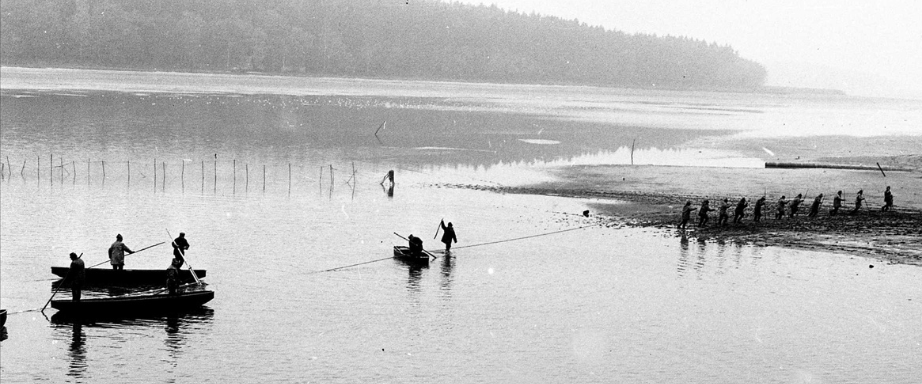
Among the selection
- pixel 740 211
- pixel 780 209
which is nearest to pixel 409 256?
pixel 740 211

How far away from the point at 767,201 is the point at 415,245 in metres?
A: 25.5

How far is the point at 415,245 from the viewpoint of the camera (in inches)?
1500

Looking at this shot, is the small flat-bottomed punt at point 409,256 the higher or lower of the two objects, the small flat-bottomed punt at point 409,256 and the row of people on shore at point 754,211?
the lower

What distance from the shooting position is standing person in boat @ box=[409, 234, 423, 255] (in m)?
38.0

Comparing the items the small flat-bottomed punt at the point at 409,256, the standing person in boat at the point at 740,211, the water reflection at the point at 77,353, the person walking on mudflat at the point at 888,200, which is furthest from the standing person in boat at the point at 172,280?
the person walking on mudflat at the point at 888,200

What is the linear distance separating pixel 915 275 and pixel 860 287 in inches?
125

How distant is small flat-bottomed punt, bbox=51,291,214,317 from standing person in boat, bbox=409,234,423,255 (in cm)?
937

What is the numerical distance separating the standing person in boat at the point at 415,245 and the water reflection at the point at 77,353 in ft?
43.3

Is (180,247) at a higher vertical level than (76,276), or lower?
higher

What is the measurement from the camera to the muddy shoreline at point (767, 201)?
43.1 metres

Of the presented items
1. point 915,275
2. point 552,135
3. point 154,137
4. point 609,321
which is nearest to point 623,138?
point 552,135

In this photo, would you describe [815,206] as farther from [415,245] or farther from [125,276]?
[125,276]

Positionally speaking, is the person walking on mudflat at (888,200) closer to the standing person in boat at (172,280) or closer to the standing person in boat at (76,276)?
the standing person in boat at (172,280)

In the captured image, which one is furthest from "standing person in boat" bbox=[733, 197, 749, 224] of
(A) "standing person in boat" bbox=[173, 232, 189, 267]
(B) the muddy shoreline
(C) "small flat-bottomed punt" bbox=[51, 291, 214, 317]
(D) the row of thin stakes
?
(C) "small flat-bottomed punt" bbox=[51, 291, 214, 317]
